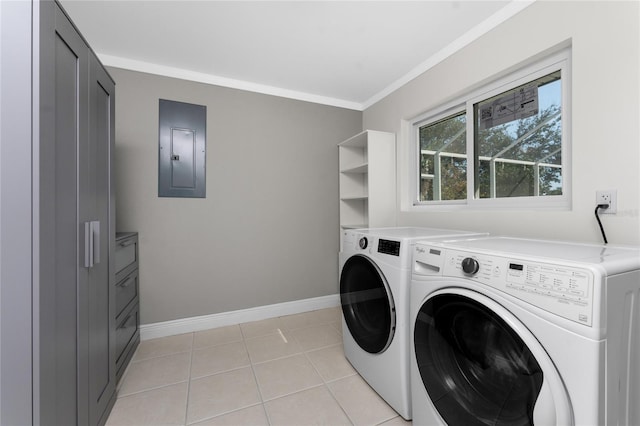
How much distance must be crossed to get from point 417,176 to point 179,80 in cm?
232

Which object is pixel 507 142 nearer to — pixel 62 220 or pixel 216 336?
pixel 62 220

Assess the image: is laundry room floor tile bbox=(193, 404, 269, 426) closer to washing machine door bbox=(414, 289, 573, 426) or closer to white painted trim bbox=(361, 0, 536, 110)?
washing machine door bbox=(414, 289, 573, 426)

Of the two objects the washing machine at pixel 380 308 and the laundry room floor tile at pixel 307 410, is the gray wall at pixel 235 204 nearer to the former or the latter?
the washing machine at pixel 380 308

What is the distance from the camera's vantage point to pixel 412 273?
1.23m

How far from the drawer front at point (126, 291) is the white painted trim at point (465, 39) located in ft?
8.96

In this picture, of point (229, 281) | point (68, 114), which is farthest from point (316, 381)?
point (68, 114)

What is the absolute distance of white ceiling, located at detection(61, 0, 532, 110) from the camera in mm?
1622

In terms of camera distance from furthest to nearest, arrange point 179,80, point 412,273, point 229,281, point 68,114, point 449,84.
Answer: point 229,281, point 179,80, point 449,84, point 412,273, point 68,114

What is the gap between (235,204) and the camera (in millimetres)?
2516

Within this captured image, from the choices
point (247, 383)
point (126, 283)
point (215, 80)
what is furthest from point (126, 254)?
point (215, 80)

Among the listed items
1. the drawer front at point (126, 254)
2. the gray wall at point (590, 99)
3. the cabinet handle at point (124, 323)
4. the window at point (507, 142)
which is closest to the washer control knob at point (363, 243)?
the gray wall at point (590, 99)

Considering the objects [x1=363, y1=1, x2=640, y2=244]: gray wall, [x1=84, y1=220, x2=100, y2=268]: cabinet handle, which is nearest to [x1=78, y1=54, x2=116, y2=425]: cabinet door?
[x1=84, y1=220, x2=100, y2=268]: cabinet handle

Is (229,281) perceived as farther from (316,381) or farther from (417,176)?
(417,176)

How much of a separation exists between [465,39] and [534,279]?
180cm
